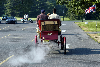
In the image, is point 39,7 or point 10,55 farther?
point 39,7

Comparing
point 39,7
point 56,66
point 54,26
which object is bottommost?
point 39,7

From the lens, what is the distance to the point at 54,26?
11.6 m

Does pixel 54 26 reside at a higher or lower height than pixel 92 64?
higher

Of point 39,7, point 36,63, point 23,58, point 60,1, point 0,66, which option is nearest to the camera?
point 0,66

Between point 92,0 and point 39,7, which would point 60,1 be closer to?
point 92,0

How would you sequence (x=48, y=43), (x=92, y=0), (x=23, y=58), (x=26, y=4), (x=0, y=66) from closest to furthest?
(x=0, y=66), (x=23, y=58), (x=48, y=43), (x=92, y=0), (x=26, y=4)

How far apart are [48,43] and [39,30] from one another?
0.95 metres

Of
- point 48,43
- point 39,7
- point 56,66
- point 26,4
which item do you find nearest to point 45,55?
point 48,43

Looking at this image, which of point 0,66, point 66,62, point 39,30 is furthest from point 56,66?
point 39,30

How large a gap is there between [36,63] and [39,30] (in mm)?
3290

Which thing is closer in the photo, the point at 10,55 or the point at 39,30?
the point at 10,55

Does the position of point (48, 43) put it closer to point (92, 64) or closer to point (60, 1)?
point (92, 64)

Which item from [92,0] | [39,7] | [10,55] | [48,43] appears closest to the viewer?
[10,55]

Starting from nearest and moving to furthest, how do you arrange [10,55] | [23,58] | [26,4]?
1. [23,58]
2. [10,55]
3. [26,4]
